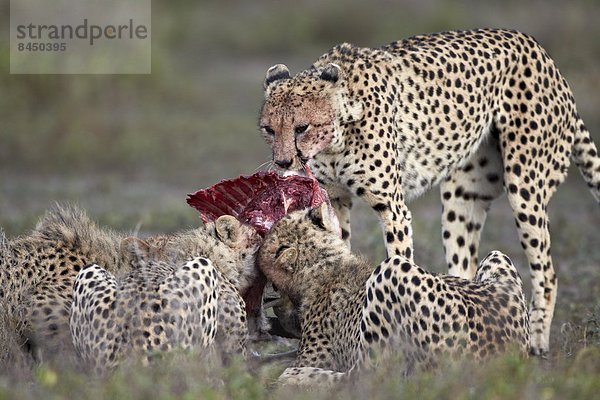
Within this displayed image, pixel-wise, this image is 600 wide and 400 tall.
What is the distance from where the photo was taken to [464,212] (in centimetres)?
690

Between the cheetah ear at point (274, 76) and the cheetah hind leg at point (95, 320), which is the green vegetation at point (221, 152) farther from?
the cheetah ear at point (274, 76)

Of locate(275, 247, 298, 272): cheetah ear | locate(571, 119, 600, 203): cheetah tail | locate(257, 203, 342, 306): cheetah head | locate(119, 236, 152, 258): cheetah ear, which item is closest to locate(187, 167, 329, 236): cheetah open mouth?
locate(257, 203, 342, 306): cheetah head

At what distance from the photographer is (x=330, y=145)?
582cm

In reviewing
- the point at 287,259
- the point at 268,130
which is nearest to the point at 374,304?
the point at 287,259

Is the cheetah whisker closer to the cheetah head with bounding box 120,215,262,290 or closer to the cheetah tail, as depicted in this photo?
the cheetah head with bounding box 120,215,262,290

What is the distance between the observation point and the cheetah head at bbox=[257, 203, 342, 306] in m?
5.21

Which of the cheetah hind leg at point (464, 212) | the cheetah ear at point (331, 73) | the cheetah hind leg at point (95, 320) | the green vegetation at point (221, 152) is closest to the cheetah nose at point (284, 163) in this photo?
the cheetah ear at point (331, 73)

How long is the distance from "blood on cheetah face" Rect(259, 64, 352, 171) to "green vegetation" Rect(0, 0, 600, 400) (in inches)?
46.9

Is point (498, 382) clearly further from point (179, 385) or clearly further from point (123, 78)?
point (123, 78)

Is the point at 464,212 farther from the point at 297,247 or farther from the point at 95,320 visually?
the point at 95,320

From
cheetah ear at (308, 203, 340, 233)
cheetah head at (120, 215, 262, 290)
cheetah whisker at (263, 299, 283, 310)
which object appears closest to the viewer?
cheetah head at (120, 215, 262, 290)

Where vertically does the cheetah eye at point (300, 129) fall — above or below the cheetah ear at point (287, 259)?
above

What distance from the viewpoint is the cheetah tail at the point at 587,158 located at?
675 centimetres

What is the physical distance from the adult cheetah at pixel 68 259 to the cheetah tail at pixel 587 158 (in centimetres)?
250
